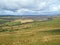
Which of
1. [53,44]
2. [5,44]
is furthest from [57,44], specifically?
[5,44]

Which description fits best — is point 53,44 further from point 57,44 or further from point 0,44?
point 0,44

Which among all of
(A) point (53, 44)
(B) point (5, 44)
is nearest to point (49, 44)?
(A) point (53, 44)

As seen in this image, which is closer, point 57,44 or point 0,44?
point 57,44

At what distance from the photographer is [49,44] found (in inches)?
1549

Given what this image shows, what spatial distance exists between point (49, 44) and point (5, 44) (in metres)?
11.9

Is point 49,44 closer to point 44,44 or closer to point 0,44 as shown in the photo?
point 44,44

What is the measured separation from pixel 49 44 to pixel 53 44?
111 cm

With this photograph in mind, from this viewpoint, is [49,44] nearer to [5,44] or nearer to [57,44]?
[57,44]

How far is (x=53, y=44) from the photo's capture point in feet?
130

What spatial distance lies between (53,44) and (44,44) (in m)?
2.44

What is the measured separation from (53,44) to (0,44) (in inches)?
572

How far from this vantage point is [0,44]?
41531 mm

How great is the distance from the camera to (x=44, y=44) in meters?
39.2

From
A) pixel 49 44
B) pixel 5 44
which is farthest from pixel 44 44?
pixel 5 44
